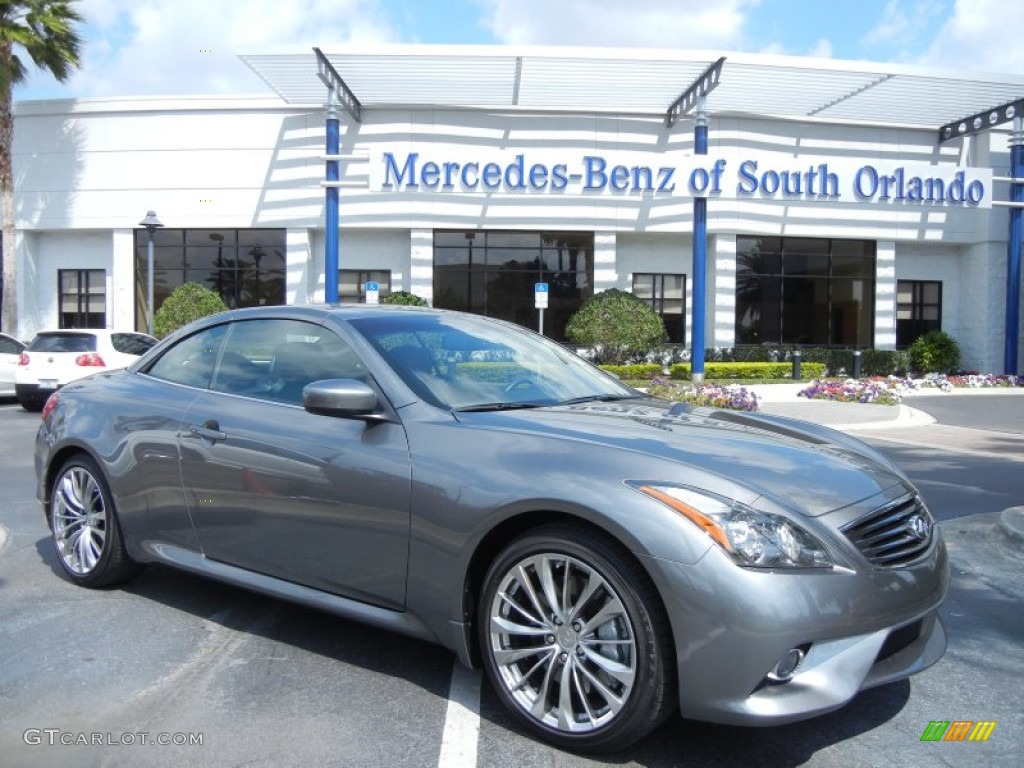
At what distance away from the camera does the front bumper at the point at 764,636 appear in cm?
262

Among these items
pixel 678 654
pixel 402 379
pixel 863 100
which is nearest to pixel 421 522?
pixel 402 379

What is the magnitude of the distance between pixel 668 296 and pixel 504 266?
511 cm

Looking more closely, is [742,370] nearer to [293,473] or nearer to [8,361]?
[8,361]

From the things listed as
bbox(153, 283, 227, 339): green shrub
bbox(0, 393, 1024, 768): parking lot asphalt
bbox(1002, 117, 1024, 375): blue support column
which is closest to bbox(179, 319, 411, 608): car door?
bbox(0, 393, 1024, 768): parking lot asphalt

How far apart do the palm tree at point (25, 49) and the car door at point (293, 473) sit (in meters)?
22.1

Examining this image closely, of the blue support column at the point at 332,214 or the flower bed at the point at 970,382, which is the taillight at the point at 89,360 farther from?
the flower bed at the point at 970,382

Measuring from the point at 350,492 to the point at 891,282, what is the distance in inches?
1052

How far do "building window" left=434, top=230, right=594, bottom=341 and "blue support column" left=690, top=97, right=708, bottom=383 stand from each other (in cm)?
380

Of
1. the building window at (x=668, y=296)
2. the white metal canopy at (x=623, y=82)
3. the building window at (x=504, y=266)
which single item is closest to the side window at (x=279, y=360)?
the white metal canopy at (x=623, y=82)

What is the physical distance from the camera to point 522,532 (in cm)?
311

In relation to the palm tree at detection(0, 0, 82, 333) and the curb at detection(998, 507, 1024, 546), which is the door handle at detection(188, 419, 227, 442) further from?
the palm tree at detection(0, 0, 82, 333)

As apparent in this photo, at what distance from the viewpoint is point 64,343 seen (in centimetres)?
1506

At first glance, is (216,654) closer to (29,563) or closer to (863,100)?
(29,563)
